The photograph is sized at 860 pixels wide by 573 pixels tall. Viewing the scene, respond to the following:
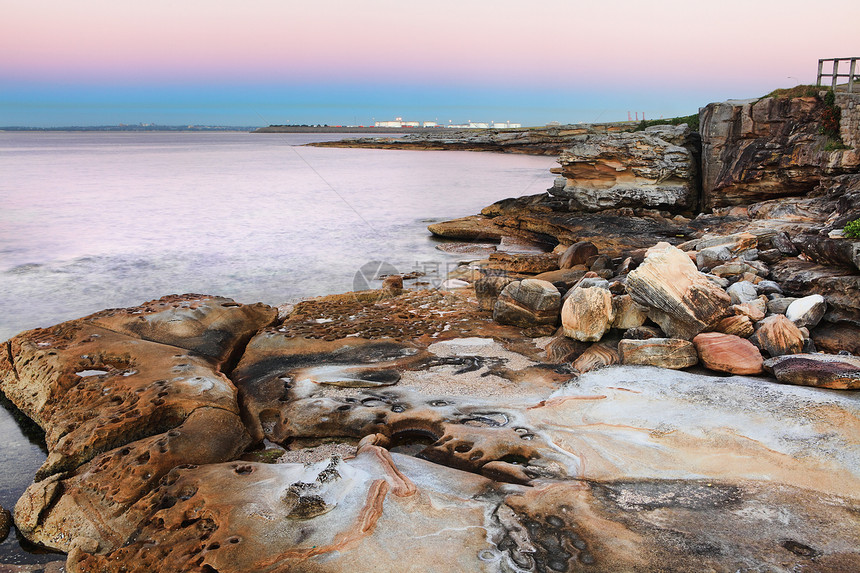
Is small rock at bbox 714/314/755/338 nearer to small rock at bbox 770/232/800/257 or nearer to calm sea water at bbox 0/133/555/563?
small rock at bbox 770/232/800/257

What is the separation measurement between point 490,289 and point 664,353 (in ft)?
11.3

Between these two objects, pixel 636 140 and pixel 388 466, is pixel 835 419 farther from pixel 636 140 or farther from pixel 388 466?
pixel 636 140

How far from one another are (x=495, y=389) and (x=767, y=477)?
8.51ft

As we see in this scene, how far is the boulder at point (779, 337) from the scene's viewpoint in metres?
6.10

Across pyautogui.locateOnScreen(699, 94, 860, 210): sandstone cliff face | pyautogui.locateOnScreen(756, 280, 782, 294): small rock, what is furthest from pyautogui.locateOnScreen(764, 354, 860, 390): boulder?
pyautogui.locateOnScreen(699, 94, 860, 210): sandstone cliff face

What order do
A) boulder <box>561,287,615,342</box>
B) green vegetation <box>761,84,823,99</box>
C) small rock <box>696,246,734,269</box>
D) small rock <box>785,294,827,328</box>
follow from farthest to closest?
green vegetation <box>761,84,823,99</box>
small rock <box>696,246,734,269</box>
boulder <box>561,287,615,342</box>
small rock <box>785,294,827,328</box>

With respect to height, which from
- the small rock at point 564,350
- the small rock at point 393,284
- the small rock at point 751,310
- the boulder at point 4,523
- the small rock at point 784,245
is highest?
the small rock at point 784,245

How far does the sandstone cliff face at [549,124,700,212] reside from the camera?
15453 mm

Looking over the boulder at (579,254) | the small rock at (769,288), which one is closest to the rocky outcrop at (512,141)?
the boulder at (579,254)

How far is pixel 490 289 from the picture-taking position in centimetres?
915

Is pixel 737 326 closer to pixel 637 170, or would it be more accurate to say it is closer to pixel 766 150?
pixel 766 150

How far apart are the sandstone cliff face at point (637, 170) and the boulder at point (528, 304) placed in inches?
356

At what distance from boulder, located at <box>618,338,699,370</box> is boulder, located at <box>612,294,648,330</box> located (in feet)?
2.35

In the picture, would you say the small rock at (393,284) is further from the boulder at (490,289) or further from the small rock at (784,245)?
the small rock at (784,245)
